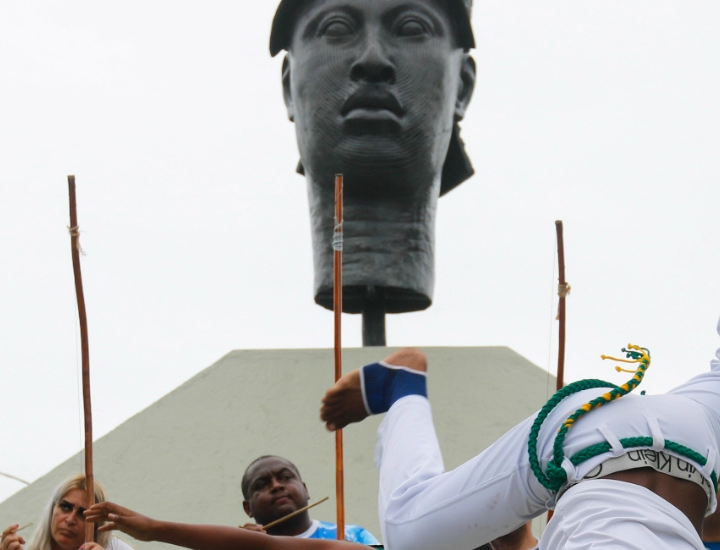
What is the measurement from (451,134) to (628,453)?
7585 mm

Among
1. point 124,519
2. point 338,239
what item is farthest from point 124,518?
point 338,239

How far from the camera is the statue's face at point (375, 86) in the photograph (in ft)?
27.9

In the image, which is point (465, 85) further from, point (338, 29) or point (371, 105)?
point (338, 29)

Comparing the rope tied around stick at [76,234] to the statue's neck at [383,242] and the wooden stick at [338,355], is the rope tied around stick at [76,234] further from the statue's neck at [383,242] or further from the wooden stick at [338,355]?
the statue's neck at [383,242]

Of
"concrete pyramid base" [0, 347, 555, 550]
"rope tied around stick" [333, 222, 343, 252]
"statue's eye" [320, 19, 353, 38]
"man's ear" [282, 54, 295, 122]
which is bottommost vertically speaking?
"concrete pyramid base" [0, 347, 555, 550]

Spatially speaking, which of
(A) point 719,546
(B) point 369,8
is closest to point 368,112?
(B) point 369,8

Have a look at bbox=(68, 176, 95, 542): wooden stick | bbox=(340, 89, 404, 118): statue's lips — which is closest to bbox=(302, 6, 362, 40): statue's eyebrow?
bbox=(340, 89, 404, 118): statue's lips

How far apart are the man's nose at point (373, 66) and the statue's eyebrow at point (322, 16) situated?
0.82 ft

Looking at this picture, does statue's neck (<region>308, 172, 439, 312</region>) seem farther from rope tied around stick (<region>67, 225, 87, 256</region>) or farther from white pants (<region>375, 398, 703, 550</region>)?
white pants (<region>375, 398, 703, 550</region>)

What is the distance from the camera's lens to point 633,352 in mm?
1938

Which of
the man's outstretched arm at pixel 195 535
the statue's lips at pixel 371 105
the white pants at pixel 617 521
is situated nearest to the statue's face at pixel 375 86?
the statue's lips at pixel 371 105

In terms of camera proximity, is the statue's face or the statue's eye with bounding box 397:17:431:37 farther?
the statue's eye with bounding box 397:17:431:37

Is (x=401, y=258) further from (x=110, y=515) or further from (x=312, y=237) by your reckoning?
(x=110, y=515)

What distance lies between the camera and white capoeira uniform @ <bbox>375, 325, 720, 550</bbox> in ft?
5.36
